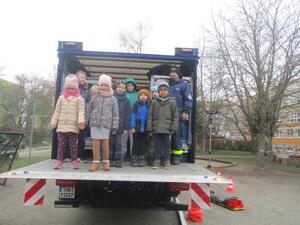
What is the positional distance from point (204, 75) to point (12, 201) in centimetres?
1883

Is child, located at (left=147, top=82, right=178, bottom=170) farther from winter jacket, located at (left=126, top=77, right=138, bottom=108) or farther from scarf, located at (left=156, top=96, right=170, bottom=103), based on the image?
winter jacket, located at (left=126, top=77, right=138, bottom=108)

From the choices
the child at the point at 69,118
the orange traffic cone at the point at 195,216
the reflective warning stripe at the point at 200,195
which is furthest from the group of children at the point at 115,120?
the orange traffic cone at the point at 195,216

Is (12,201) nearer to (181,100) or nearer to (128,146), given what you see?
(128,146)

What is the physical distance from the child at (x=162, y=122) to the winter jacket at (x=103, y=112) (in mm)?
652

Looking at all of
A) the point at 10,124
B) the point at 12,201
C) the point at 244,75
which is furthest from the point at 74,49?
the point at 10,124

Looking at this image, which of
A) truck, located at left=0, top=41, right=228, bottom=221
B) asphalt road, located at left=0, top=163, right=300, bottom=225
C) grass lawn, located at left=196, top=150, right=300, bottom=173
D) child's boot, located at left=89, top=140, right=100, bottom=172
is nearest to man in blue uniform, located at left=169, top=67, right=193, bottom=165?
truck, located at left=0, top=41, right=228, bottom=221

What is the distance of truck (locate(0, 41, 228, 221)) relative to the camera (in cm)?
431

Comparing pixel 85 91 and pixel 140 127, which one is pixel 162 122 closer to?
pixel 140 127

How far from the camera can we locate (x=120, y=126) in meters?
5.45

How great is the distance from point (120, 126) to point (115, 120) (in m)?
0.30

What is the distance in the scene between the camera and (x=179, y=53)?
630cm

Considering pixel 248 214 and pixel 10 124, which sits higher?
pixel 10 124

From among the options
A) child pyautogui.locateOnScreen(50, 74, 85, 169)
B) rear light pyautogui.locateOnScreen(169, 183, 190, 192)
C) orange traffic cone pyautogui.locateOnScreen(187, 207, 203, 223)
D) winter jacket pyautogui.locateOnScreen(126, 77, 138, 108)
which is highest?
winter jacket pyautogui.locateOnScreen(126, 77, 138, 108)

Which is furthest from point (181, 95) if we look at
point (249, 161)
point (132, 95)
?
point (249, 161)
